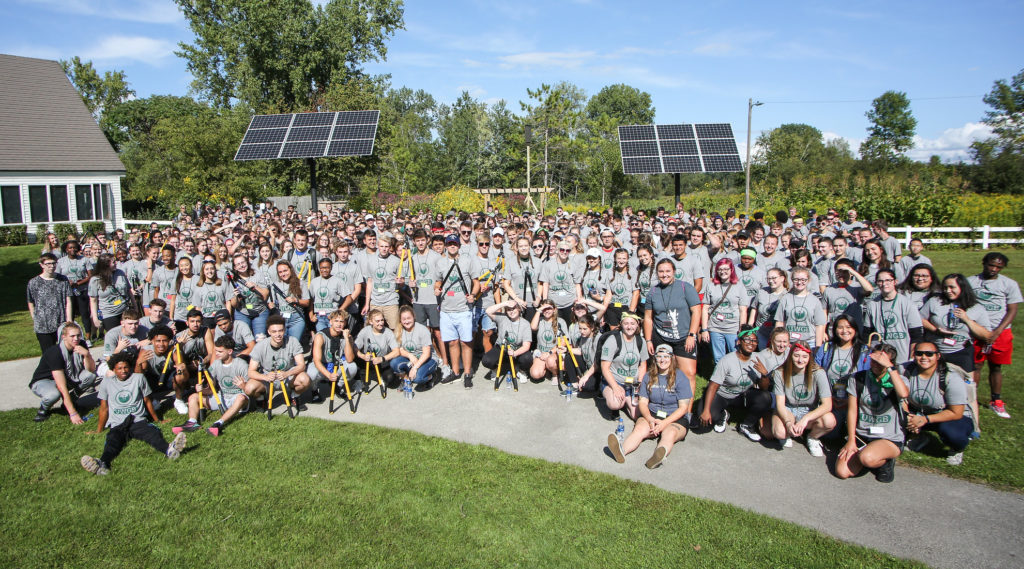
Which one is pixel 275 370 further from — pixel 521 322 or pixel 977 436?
pixel 977 436

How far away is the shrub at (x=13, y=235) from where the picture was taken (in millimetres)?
23125

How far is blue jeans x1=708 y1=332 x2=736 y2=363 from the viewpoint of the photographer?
7160 mm

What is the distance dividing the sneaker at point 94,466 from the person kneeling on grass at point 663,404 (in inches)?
193

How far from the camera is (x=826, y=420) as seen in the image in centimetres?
575

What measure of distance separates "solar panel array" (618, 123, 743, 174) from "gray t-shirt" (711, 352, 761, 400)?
34.4 feet

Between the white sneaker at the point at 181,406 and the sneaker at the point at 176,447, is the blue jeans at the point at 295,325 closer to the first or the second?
the white sneaker at the point at 181,406

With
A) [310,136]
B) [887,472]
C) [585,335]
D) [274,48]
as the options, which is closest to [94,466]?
[585,335]

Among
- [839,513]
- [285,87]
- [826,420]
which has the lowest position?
[839,513]

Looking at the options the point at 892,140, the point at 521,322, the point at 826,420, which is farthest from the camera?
the point at 892,140

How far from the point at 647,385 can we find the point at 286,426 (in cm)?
405

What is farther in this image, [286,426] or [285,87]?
[285,87]

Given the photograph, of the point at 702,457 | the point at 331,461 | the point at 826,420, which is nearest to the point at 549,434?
the point at 702,457

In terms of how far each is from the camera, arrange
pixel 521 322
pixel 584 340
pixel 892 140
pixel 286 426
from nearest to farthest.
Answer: pixel 286 426, pixel 584 340, pixel 521 322, pixel 892 140

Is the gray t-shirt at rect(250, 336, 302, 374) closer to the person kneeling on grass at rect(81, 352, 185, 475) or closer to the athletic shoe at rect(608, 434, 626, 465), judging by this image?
the person kneeling on grass at rect(81, 352, 185, 475)
